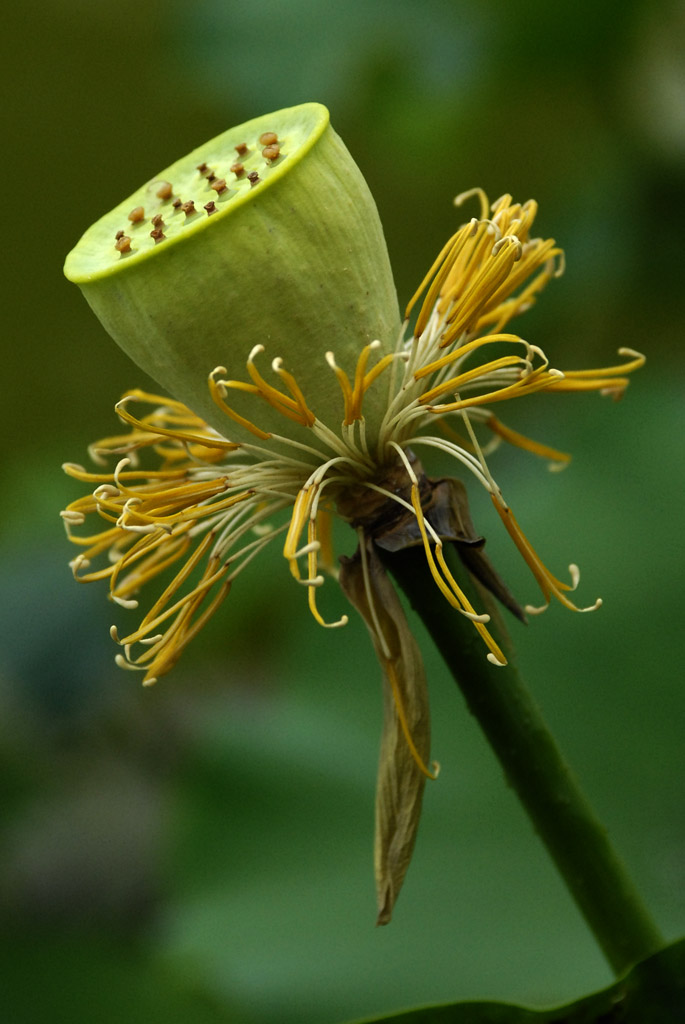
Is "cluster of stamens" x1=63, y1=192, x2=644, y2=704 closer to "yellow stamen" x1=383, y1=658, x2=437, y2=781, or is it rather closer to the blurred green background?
"yellow stamen" x1=383, y1=658, x2=437, y2=781

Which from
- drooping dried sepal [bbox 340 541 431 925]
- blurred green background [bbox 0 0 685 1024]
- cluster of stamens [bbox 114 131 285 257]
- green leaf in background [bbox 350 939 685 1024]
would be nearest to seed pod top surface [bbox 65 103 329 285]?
cluster of stamens [bbox 114 131 285 257]

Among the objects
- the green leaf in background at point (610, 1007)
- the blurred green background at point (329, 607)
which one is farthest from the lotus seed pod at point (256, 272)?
the blurred green background at point (329, 607)

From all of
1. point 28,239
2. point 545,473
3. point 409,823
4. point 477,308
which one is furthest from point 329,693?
point 28,239

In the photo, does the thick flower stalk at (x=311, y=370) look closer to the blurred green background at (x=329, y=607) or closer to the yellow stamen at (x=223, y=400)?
the yellow stamen at (x=223, y=400)

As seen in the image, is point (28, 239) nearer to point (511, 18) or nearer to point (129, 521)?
point (511, 18)

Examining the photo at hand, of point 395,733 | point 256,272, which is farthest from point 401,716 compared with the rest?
point 256,272

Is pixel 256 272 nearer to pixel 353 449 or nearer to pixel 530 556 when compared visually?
pixel 353 449
